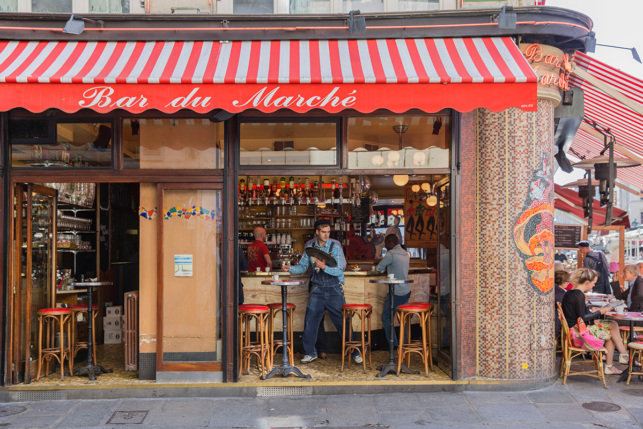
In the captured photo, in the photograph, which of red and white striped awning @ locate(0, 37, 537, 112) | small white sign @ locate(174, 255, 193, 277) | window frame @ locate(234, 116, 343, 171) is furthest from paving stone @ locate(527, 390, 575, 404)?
small white sign @ locate(174, 255, 193, 277)

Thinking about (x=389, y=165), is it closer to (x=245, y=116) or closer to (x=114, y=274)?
(x=245, y=116)

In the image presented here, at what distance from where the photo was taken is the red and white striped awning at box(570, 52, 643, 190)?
790 centimetres

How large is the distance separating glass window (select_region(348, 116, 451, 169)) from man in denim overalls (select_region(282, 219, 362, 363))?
4.20 feet

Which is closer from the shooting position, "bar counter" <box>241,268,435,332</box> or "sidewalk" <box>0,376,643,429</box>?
"sidewalk" <box>0,376,643,429</box>

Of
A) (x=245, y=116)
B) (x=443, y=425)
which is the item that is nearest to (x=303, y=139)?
(x=245, y=116)

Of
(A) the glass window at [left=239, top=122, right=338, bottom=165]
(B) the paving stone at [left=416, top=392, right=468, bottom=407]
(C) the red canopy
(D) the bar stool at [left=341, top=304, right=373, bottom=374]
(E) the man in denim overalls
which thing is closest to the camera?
(B) the paving stone at [left=416, top=392, right=468, bottom=407]

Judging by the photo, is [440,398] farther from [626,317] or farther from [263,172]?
[263,172]

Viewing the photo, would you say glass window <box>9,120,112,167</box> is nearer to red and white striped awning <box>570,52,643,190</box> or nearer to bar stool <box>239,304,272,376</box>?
bar stool <box>239,304,272,376</box>

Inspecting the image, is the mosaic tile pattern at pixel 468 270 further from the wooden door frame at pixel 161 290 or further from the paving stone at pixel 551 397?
the wooden door frame at pixel 161 290

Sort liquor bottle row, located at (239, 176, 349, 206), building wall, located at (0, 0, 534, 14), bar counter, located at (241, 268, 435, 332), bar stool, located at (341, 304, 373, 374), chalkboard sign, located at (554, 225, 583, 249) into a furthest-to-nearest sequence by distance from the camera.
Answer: chalkboard sign, located at (554, 225, 583, 249) → liquor bottle row, located at (239, 176, 349, 206) → bar counter, located at (241, 268, 435, 332) → bar stool, located at (341, 304, 373, 374) → building wall, located at (0, 0, 534, 14)

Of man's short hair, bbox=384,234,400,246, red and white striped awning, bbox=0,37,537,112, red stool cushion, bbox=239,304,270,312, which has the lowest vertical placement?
red stool cushion, bbox=239,304,270,312

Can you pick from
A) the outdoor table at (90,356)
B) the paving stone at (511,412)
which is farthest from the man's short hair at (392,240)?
the outdoor table at (90,356)

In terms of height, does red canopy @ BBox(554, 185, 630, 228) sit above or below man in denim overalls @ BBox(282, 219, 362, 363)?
above

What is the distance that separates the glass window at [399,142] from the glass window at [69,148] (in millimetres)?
3012
